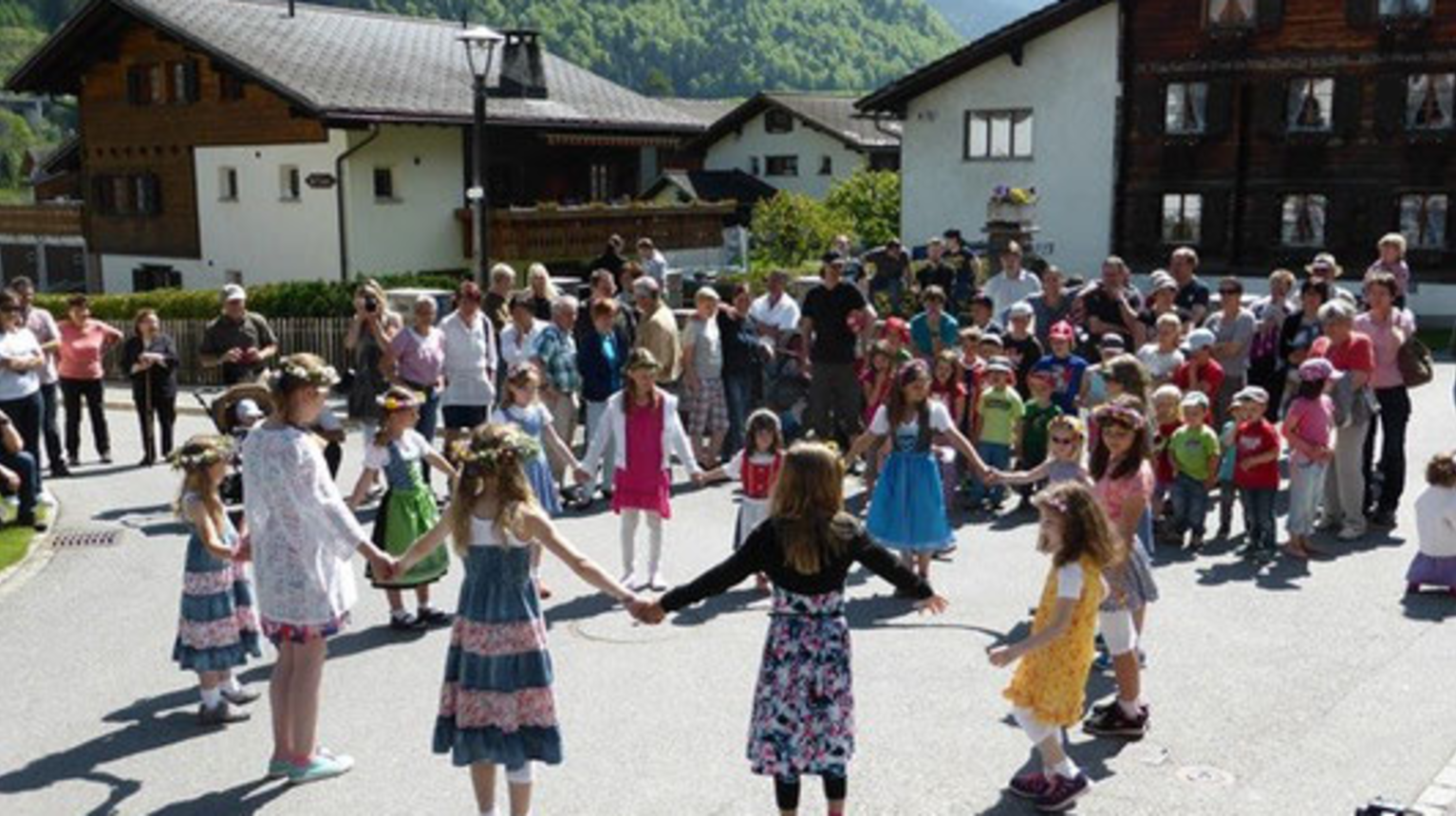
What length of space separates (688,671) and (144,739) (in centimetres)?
302

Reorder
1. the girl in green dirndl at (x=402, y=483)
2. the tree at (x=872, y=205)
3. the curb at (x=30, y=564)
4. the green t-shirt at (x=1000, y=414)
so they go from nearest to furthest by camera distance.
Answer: the girl in green dirndl at (x=402, y=483)
the curb at (x=30, y=564)
the green t-shirt at (x=1000, y=414)
the tree at (x=872, y=205)

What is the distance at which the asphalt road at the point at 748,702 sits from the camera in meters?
6.80

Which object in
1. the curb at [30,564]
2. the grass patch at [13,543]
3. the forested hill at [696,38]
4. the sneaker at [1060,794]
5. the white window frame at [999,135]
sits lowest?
the curb at [30,564]

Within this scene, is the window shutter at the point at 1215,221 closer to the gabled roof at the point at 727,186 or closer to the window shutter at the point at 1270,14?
the window shutter at the point at 1270,14

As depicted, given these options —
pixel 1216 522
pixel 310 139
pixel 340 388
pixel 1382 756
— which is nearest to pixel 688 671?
pixel 1382 756

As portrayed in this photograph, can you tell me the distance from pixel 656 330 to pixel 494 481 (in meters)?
8.08

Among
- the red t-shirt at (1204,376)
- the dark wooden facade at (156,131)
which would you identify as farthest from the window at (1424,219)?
the dark wooden facade at (156,131)

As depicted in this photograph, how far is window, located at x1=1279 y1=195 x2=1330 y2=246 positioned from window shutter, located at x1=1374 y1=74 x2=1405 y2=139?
2063mm

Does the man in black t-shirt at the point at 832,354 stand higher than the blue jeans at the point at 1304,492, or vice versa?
the man in black t-shirt at the point at 832,354

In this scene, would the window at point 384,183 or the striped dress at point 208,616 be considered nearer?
the striped dress at point 208,616

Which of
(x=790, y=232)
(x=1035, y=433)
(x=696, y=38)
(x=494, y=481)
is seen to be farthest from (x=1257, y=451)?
(x=696, y=38)

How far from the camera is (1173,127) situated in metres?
35.6

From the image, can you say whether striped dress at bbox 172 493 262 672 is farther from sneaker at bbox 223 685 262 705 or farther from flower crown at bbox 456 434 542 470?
flower crown at bbox 456 434 542 470

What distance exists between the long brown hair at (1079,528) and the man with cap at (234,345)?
8906mm
